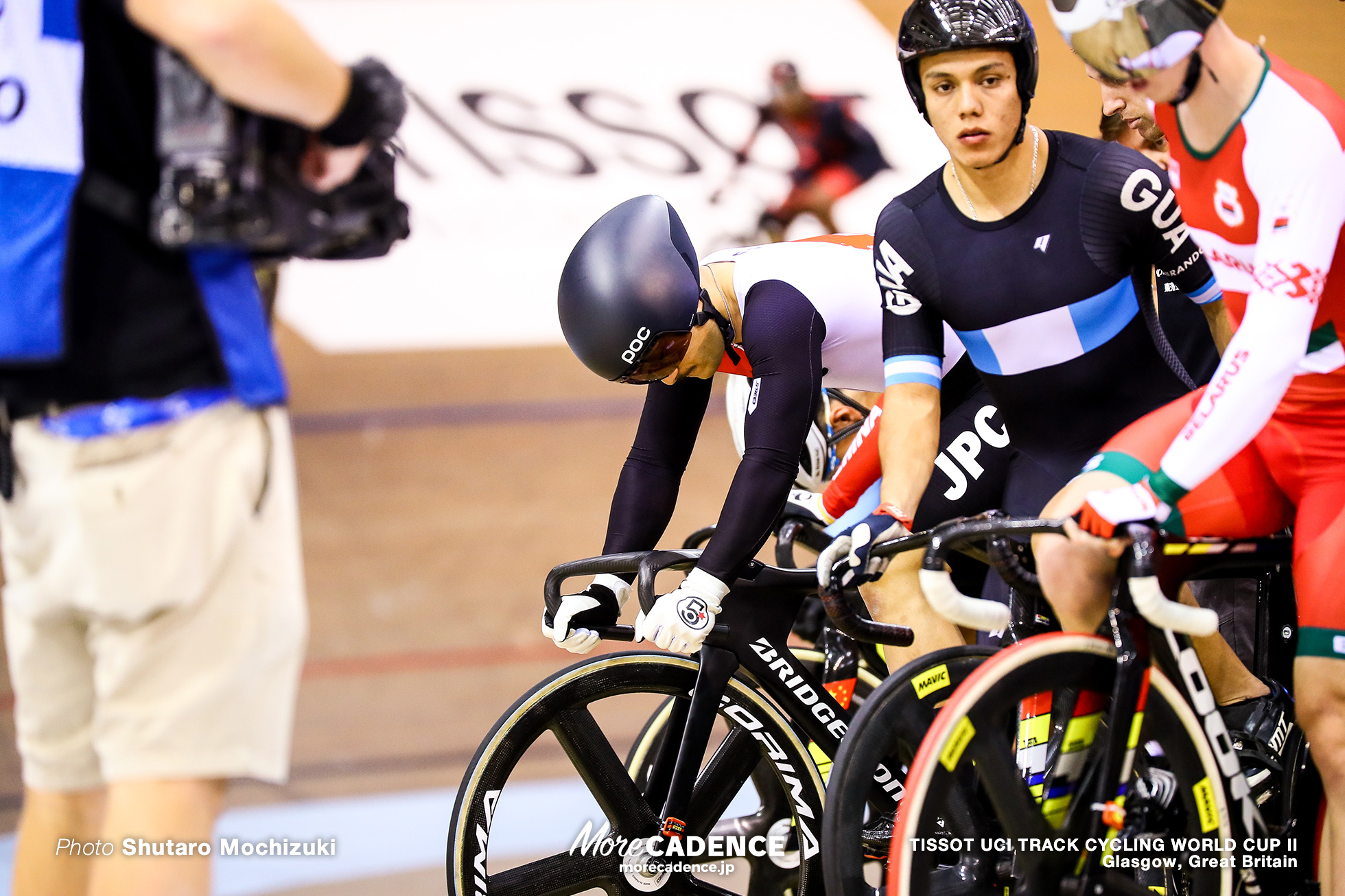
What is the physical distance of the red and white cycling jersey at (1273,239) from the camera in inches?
77.9

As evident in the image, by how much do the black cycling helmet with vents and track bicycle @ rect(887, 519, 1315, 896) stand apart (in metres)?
0.69

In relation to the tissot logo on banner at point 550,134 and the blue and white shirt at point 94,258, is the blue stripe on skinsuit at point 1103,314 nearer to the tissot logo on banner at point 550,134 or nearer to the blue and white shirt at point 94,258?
the blue and white shirt at point 94,258

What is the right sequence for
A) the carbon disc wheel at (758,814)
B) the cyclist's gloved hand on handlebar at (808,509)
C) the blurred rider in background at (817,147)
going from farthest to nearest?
1. the blurred rider in background at (817,147)
2. the cyclist's gloved hand on handlebar at (808,509)
3. the carbon disc wheel at (758,814)

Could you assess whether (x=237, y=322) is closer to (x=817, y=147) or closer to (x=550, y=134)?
(x=550, y=134)

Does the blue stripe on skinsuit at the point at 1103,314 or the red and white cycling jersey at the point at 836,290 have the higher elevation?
the blue stripe on skinsuit at the point at 1103,314

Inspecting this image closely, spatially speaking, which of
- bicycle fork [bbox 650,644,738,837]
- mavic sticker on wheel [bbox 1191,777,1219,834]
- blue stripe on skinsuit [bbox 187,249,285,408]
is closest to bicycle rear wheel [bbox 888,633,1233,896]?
mavic sticker on wheel [bbox 1191,777,1219,834]

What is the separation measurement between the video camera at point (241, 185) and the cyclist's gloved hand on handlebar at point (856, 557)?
0.99 m

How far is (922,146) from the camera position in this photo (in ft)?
28.0

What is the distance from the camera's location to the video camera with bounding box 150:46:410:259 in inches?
69.6

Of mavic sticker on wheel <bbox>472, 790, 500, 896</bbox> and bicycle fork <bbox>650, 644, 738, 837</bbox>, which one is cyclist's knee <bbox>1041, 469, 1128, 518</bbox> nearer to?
bicycle fork <bbox>650, 644, 738, 837</bbox>

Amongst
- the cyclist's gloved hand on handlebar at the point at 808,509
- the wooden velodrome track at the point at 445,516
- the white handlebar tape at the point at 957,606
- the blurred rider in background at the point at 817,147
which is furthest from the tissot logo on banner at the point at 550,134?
the white handlebar tape at the point at 957,606

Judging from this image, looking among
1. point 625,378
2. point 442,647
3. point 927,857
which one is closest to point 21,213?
point 625,378

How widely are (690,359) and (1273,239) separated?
1.12 meters

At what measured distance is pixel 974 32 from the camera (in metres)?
2.44
